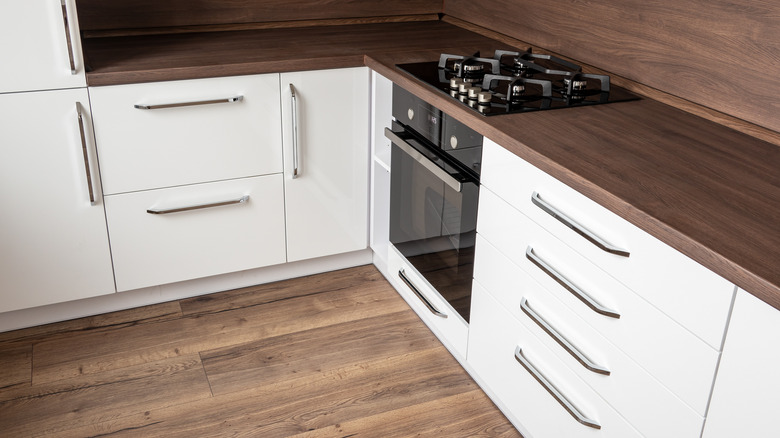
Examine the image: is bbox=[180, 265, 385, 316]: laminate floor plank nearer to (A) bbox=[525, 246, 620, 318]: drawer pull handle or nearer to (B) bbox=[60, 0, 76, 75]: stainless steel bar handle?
(B) bbox=[60, 0, 76, 75]: stainless steel bar handle

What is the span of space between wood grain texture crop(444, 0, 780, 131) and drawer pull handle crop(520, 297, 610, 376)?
29.4 inches

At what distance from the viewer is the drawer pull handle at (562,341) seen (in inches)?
64.9

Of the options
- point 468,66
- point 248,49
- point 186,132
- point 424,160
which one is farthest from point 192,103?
point 468,66

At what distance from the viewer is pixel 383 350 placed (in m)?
2.50

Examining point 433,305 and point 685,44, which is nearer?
point 685,44

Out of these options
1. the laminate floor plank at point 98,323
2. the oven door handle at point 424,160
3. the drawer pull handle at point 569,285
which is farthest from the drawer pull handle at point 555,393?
the laminate floor plank at point 98,323

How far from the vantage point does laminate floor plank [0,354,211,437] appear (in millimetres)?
2150

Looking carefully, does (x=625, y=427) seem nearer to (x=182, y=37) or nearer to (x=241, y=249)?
(x=241, y=249)

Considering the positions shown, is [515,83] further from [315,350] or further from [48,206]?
[48,206]

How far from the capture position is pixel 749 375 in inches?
49.7

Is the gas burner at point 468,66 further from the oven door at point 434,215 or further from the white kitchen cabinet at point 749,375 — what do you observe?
the white kitchen cabinet at point 749,375

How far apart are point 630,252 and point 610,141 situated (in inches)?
15.3

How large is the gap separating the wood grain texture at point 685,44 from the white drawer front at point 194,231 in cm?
113

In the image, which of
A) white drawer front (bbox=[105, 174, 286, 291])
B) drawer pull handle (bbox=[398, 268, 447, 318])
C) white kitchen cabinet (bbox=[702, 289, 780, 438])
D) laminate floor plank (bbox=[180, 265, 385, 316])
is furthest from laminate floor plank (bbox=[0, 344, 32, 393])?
white kitchen cabinet (bbox=[702, 289, 780, 438])
